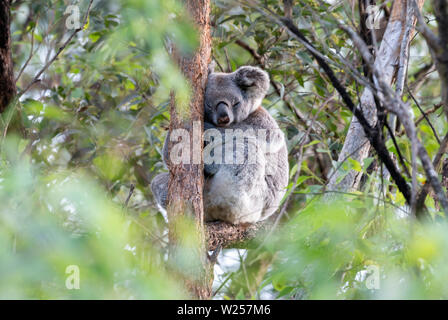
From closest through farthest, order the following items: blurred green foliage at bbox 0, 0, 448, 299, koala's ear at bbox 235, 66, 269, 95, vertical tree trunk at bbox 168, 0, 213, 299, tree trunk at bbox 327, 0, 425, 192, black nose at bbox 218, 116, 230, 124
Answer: blurred green foliage at bbox 0, 0, 448, 299
vertical tree trunk at bbox 168, 0, 213, 299
tree trunk at bbox 327, 0, 425, 192
black nose at bbox 218, 116, 230, 124
koala's ear at bbox 235, 66, 269, 95

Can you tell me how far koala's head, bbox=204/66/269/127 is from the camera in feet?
10.7

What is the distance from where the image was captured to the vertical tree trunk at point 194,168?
2190 mm

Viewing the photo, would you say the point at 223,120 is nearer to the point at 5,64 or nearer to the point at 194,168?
the point at 194,168

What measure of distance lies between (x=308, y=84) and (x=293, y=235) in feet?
11.3

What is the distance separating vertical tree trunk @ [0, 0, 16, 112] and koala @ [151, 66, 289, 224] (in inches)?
41.6

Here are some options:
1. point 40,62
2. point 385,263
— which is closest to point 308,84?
point 40,62

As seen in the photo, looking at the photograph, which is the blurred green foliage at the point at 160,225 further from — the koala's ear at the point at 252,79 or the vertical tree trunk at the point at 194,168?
the koala's ear at the point at 252,79

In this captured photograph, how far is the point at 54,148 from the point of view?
4.39 m

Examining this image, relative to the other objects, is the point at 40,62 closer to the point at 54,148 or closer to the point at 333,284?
the point at 54,148

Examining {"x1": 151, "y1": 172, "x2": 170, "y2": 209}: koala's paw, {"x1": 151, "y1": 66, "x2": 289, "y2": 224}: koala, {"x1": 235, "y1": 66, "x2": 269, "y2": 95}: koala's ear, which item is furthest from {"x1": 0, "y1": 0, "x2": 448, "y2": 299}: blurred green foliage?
{"x1": 151, "y1": 172, "x2": 170, "y2": 209}: koala's paw

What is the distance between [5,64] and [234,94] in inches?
59.1

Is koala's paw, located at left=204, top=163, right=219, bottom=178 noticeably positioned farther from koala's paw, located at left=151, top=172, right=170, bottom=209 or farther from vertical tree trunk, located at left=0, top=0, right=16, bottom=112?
vertical tree trunk, located at left=0, top=0, right=16, bottom=112

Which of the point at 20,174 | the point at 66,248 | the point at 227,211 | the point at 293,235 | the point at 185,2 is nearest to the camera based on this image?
the point at 66,248

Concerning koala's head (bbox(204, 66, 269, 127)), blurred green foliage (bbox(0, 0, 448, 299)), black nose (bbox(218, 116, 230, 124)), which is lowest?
blurred green foliage (bbox(0, 0, 448, 299))
